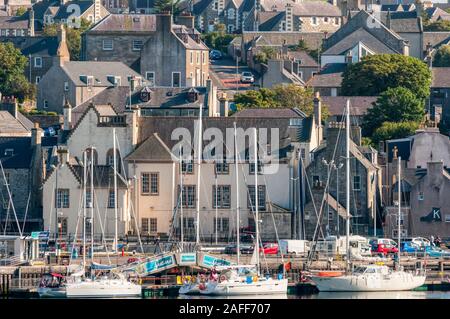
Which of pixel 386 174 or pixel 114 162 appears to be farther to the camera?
pixel 386 174

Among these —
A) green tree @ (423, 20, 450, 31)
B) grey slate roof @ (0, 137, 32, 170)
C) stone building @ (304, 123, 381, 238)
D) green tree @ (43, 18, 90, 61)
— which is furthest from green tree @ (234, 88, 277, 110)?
green tree @ (423, 20, 450, 31)

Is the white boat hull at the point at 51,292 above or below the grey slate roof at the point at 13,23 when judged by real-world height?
below

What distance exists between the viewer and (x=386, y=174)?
88188 millimetres

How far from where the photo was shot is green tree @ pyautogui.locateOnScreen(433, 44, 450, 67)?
13575 cm

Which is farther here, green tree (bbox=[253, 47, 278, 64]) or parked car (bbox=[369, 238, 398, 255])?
green tree (bbox=[253, 47, 278, 64])

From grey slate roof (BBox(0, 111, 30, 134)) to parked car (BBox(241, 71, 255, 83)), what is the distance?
33.3 m

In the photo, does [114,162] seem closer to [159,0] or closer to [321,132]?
[321,132]

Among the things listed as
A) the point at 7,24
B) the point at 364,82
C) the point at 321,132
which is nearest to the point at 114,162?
the point at 321,132

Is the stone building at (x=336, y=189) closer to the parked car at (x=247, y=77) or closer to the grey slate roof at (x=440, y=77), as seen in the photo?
the grey slate roof at (x=440, y=77)

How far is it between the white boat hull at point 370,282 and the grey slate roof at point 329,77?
53.4 meters

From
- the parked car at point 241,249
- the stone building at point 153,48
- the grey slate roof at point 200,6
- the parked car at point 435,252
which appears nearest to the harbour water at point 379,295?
the parked car at point 435,252

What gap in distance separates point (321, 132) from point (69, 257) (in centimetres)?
1823

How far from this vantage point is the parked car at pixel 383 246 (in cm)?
7625

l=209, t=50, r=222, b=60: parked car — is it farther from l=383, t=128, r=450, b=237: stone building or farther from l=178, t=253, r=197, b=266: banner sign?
l=178, t=253, r=197, b=266: banner sign
